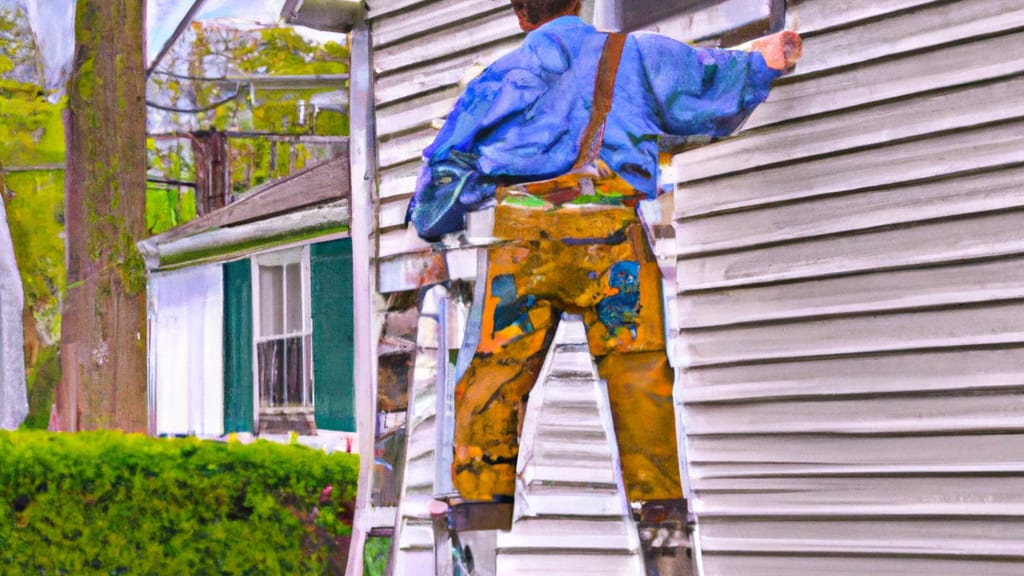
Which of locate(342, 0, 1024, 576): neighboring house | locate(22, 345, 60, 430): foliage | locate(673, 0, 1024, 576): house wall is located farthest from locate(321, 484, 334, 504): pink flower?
locate(22, 345, 60, 430): foliage

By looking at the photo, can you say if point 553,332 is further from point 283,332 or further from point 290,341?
point 283,332

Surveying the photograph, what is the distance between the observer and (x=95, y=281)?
8.94 meters

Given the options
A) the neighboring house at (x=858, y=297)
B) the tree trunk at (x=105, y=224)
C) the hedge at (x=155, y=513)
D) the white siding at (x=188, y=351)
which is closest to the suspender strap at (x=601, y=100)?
the neighboring house at (x=858, y=297)

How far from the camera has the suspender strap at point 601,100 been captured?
4.04 m

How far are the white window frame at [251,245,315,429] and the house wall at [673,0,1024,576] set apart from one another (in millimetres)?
5335

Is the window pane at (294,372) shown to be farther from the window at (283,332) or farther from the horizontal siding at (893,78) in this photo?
the horizontal siding at (893,78)

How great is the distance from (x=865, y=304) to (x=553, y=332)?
2.99ft

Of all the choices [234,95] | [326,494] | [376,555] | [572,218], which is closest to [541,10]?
[572,218]

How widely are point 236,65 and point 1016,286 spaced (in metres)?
16.0

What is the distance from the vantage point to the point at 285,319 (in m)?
9.88

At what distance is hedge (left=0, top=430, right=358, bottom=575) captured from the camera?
601 centimetres

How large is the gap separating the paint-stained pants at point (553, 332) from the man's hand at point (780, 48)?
2.15ft

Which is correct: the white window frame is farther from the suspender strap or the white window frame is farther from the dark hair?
the suspender strap

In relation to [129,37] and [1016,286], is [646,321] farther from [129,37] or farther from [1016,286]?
[129,37]
